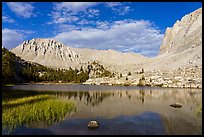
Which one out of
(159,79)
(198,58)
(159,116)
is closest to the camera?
(159,116)

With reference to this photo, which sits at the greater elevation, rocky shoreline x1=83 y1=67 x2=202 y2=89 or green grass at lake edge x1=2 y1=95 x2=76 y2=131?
rocky shoreline x1=83 y1=67 x2=202 y2=89

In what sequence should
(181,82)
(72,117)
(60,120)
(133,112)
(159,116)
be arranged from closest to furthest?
(60,120)
(72,117)
(159,116)
(133,112)
(181,82)

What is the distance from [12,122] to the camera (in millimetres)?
30109

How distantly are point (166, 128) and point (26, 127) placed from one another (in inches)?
679

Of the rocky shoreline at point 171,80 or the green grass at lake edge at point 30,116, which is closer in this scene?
the green grass at lake edge at point 30,116

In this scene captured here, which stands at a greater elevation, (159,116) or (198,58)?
(198,58)

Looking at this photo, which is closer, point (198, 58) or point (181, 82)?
point (181, 82)

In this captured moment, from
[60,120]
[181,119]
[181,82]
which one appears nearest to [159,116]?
[181,119]

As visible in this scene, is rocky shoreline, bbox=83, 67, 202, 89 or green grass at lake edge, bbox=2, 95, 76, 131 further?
rocky shoreline, bbox=83, 67, 202, 89

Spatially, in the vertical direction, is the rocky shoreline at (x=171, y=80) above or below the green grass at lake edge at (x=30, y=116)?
above

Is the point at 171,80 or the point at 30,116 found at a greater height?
the point at 171,80

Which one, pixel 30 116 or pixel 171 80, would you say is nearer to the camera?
pixel 30 116

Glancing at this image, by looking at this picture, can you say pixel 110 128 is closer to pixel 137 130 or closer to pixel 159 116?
pixel 137 130

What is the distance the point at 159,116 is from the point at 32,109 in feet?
66.4
